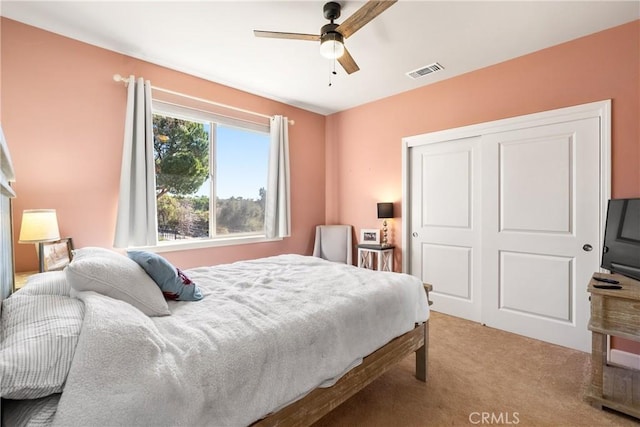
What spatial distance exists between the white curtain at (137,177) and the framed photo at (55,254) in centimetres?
34

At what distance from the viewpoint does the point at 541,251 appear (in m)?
2.81

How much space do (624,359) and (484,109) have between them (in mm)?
2560

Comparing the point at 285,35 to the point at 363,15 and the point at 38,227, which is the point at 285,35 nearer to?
the point at 363,15

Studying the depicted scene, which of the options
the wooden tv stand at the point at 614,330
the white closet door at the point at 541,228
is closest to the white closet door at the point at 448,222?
the white closet door at the point at 541,228

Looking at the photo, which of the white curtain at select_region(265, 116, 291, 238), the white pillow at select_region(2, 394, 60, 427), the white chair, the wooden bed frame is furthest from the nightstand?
the white chair

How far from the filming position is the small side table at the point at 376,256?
3799mm

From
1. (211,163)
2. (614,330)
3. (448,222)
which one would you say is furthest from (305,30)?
(614,330)

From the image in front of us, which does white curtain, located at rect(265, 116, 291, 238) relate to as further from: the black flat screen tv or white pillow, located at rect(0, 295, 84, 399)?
the black flat screen tv

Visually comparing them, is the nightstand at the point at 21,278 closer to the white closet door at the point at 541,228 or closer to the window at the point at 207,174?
the window at the point at 207,174

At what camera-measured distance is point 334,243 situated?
433cm

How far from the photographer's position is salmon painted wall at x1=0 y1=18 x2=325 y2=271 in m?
2.30

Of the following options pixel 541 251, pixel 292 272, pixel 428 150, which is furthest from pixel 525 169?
pixel 292 272

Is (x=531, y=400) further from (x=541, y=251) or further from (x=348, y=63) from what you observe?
(x=348, y=63)

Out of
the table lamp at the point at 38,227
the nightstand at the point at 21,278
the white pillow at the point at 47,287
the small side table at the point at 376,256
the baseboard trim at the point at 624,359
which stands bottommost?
the baseboard trim at the point at 624,359
